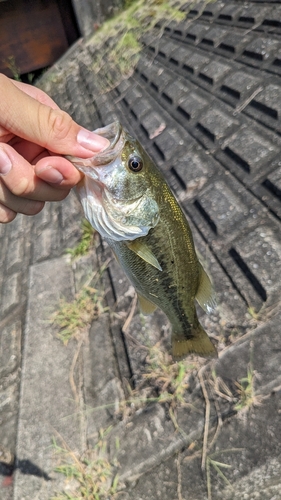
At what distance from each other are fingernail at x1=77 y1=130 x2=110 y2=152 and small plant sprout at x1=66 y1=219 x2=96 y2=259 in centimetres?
213

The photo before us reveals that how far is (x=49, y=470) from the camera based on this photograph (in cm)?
228

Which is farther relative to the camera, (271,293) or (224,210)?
(224,210)

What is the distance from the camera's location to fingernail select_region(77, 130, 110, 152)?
151cm

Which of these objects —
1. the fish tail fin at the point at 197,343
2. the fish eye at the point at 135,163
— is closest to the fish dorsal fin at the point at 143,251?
the fish eye at the point at 135,163

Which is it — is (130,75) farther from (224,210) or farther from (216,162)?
(224,210)

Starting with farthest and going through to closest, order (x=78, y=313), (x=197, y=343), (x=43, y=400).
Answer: (x=78, y=313), (x=43, y=400), (x=197, y=343)

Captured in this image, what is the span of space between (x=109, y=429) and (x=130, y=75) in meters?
5.34

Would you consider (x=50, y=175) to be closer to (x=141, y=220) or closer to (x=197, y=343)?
(x=141, y=220)

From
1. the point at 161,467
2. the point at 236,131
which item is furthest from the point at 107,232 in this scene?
the point at 236,131

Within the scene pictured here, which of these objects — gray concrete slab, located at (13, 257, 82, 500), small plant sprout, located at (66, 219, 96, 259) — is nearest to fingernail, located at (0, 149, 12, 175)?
gray concrete slab, located at (13, 257, 82, 500)

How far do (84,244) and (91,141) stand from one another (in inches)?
84.7

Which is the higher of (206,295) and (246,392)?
(206,295)

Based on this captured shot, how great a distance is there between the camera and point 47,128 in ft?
4.97

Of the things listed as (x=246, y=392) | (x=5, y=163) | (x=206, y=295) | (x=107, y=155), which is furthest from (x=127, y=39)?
(x=246, y=392)
